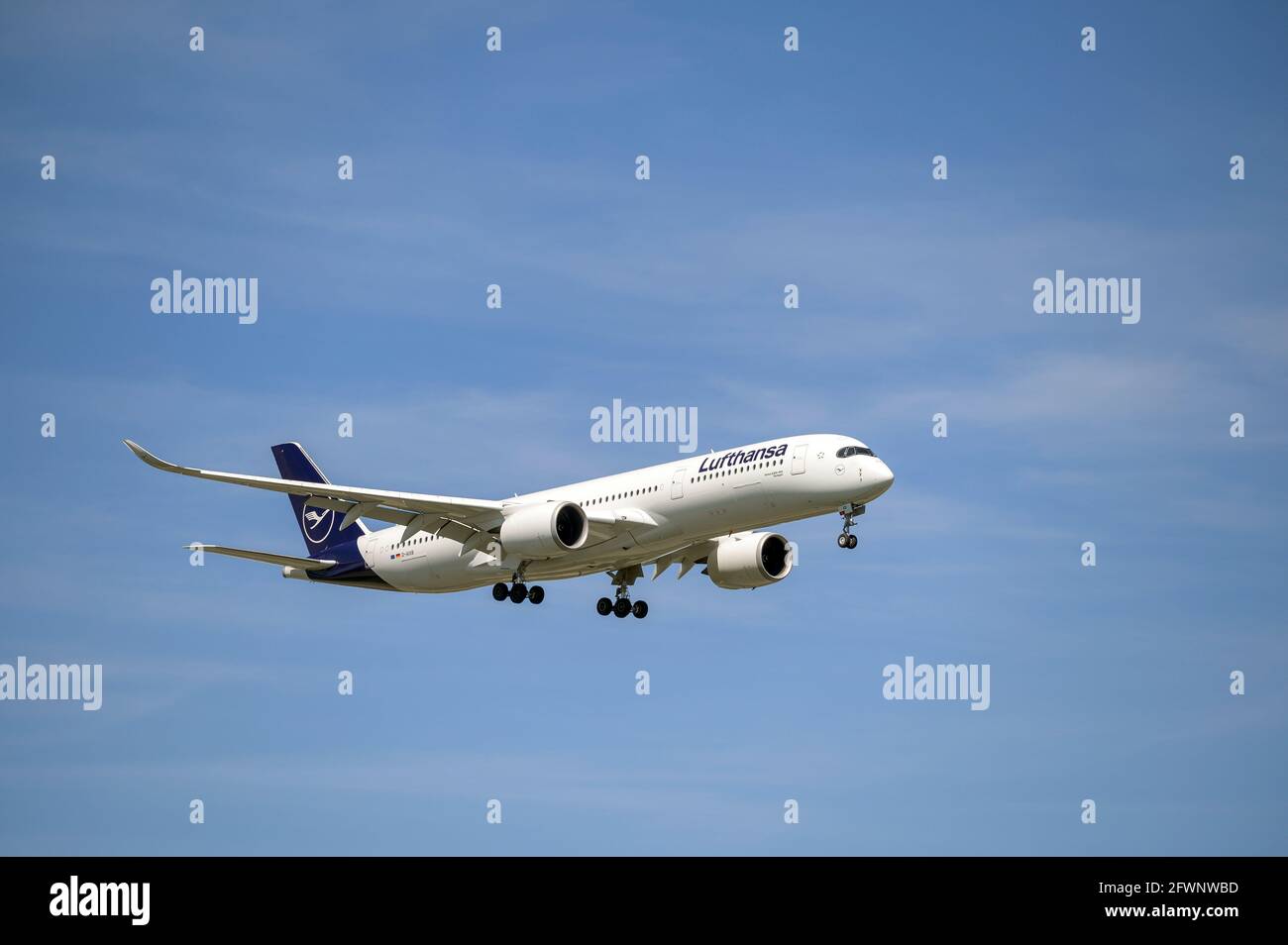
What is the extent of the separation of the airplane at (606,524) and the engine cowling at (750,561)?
4cm

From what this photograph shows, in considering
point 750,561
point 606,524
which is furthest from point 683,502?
point 750,561

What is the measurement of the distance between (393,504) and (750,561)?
14520 millimetres

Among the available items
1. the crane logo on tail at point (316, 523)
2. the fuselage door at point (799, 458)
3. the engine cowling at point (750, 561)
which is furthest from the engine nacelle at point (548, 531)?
the crane logo on tail at point (316, 523)

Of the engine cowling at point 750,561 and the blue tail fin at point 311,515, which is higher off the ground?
the blue tail fin at point 311,515

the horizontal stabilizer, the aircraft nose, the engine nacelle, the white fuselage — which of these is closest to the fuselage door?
the white fuselage

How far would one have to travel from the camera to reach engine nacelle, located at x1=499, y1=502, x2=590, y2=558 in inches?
2650

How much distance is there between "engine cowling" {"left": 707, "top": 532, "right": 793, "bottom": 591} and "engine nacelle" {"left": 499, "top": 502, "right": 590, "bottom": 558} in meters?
7.33

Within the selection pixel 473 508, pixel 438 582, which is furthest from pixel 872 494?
pixel 438 582

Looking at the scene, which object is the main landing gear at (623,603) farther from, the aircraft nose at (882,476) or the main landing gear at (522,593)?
the aircraft nose at (882,476)

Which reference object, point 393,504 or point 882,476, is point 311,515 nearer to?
point 393,504

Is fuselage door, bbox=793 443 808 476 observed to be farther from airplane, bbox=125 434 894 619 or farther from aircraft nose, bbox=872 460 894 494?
aircraft nose, bbox=872 460 894 494

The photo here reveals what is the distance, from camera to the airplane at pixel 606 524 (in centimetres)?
6316
